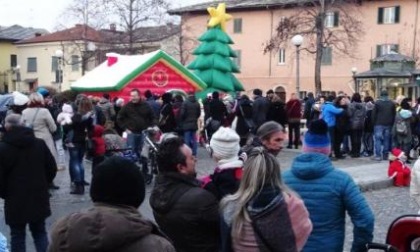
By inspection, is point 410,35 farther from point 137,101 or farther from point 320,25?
point 137,101

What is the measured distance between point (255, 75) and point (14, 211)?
4965 cm

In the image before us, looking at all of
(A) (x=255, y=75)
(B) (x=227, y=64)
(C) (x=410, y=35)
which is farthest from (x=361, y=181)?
(A) (x=255, y=75)

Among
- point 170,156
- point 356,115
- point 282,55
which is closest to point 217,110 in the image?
point 356,115

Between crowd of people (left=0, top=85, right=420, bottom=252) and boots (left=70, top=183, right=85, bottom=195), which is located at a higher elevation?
crowd of people (left=0, top=85, right=420, bottom=252)

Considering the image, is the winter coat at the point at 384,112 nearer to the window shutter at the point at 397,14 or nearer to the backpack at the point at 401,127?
the backpack at the point at 401,127

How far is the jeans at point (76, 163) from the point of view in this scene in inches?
432

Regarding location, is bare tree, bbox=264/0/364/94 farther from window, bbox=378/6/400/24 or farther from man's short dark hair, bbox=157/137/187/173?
man's short dark hair, bbox=157/137/187/173

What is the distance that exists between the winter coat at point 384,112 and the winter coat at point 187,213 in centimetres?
1271

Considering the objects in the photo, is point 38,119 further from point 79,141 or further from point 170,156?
point 170,156

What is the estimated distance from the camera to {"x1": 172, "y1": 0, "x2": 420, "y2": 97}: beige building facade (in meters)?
48.6

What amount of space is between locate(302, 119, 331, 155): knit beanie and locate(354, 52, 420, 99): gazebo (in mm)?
23585

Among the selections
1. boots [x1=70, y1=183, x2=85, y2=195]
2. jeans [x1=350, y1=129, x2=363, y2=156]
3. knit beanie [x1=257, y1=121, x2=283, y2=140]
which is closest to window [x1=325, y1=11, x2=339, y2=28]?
jeans [x1=350, y1=129, x2=363, y2=156]

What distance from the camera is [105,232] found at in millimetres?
2516

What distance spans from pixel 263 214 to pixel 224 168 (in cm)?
85
